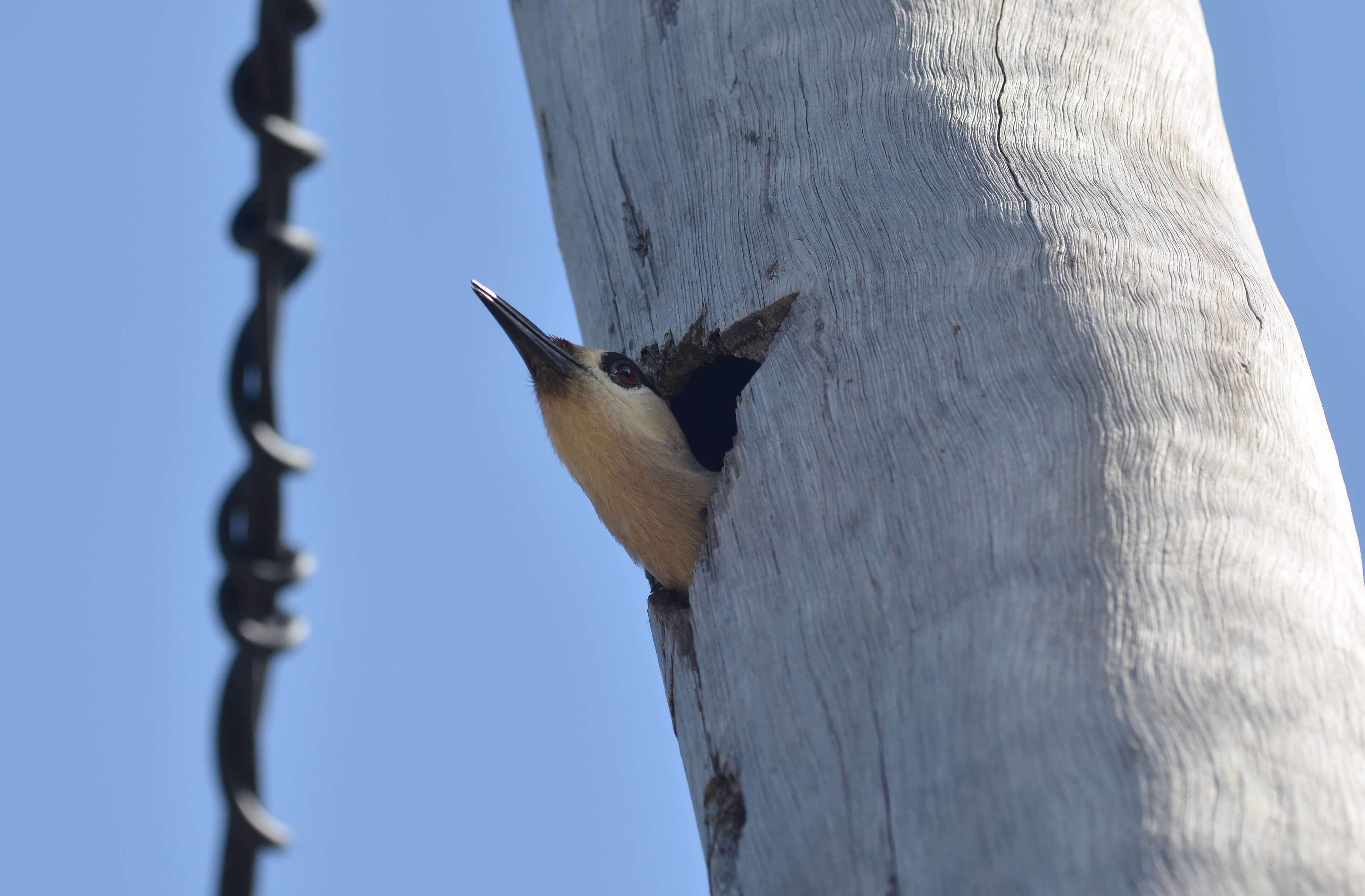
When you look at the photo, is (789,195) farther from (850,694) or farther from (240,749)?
(240,749)

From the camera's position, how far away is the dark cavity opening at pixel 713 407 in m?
3.21

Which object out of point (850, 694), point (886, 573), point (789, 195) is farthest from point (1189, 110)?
point (850, 694)

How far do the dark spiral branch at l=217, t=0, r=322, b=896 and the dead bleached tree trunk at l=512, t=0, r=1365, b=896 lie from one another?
779mm

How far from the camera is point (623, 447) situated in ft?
9.43

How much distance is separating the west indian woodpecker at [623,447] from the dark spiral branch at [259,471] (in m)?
1.51

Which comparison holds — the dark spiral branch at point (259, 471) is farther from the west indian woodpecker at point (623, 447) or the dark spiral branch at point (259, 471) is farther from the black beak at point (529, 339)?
the black beak at point (529, 339)

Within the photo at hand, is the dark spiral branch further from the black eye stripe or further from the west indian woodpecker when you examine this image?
the black eye stripe

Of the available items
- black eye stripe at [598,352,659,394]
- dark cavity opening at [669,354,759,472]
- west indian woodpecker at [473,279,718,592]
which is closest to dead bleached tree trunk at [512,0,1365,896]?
black eye stripe at [598,352,659,394]

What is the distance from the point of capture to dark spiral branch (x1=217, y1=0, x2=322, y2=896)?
1031mm

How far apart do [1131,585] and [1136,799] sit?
293 mm

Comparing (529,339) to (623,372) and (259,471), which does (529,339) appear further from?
(259,471)

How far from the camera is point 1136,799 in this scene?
4.49ft

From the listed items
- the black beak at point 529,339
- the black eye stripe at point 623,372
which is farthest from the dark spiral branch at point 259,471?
the black beak at point 529,339

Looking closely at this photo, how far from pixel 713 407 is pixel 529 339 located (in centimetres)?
55
